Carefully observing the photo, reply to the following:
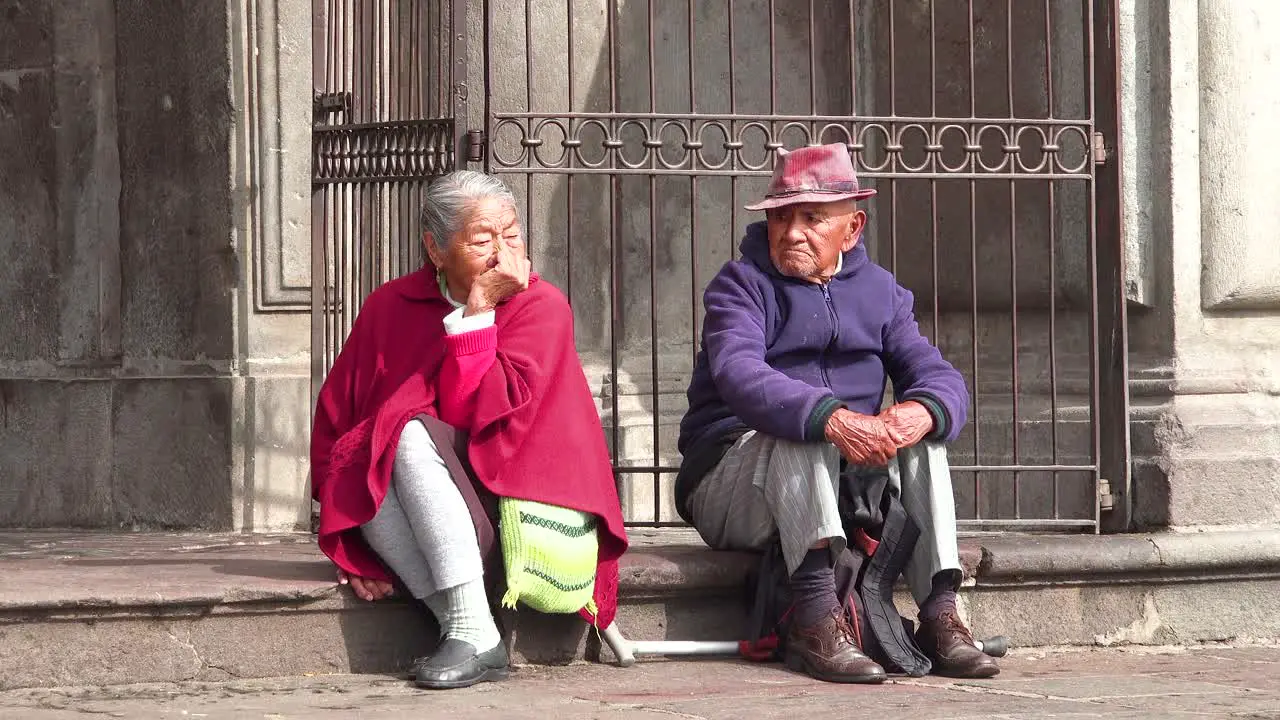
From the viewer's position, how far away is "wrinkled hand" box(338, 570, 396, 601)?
175 inches

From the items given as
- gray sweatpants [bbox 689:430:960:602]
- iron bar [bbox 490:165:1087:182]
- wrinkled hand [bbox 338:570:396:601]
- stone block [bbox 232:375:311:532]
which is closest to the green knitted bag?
wrinkled hand [bbox 338:570:396:601]

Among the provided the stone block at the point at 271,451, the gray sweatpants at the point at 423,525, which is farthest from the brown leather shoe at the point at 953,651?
the stone block at the point at 271,451

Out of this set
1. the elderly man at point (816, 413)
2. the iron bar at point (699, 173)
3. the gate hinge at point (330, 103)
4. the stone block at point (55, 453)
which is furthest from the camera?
the stone block at point (55, 453)

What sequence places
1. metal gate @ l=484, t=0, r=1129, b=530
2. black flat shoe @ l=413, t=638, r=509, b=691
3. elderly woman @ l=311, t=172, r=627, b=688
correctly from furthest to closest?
metal gate @ l=484, t=0, r=1129, b=530 < elderly woman @ l=311, t=172, r=627, b=688 < black flat shoe @ l=413, t=638, r=509, b=691

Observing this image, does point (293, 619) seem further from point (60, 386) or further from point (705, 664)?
point (60, 386)

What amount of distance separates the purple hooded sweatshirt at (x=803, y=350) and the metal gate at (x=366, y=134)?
120 cm

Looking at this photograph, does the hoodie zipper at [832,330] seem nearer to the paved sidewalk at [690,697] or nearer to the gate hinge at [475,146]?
the paved sidewalk at [690,697]

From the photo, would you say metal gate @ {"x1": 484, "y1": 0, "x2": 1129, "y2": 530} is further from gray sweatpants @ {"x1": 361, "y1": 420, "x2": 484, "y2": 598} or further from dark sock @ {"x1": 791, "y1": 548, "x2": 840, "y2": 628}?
gray sweatpants @ {"x1": 361, "y1": 420, "x2": 484, "y2": 598}

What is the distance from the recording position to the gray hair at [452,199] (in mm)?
4555

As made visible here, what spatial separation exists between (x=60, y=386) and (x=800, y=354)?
3.43 metres

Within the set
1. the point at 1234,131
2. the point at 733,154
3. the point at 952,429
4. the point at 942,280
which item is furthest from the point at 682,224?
the point at 952,429

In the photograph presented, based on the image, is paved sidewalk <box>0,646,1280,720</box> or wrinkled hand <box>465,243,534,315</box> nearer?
paved sidewalk <box>0,646,1280,720</box>

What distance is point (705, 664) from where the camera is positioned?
4.67 meters

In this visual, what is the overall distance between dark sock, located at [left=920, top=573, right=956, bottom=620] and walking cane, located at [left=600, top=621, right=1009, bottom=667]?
139 mm
